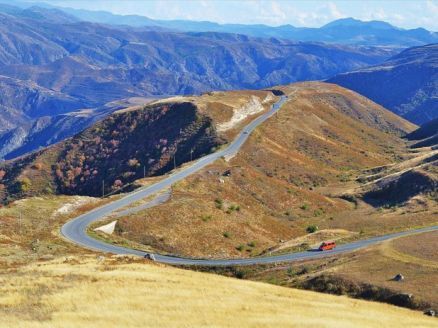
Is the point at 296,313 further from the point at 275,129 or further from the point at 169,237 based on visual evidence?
the point at 275,129

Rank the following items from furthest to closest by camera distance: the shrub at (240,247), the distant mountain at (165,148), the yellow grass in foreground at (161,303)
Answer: the distant mountain at (165,148) < the shrub at (240,247) < the yellow grass in foreground at (161,303)

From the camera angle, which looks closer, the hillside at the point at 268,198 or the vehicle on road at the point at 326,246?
the vehicle on road at the point at 326,246

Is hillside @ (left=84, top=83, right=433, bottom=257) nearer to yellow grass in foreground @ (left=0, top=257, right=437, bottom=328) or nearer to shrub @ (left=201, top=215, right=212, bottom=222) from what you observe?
shrub @ (left=201, top=215, right=212, bottom=222)

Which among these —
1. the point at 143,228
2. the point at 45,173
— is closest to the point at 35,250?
the point at 143,228

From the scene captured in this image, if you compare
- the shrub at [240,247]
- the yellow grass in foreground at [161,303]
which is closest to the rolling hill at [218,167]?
the shrub at [240,247]

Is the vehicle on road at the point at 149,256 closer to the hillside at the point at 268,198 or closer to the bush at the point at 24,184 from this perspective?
the hillside at the point at 268,198
